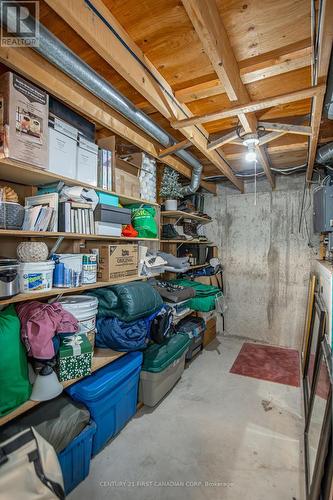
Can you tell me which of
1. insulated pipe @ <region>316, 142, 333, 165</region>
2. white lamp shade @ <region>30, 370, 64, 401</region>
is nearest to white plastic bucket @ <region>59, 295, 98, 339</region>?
white lamp shade @ <region>30, 370, 64, 401</region>

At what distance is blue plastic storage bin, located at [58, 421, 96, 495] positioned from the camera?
146 cm

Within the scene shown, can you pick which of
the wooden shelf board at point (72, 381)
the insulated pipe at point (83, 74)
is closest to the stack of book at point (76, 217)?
the insulated pipe at point (83, 74)

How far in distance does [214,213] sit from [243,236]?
638mm

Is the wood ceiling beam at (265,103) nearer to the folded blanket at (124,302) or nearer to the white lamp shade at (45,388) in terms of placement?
the folded blanket at (124,302)

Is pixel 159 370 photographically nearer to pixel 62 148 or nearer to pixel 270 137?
pixel 62 148

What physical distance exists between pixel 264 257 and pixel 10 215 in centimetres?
354

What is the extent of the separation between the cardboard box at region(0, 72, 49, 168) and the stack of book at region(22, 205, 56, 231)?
26 centimetres

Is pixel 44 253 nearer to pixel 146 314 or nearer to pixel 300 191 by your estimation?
pixel 146 314

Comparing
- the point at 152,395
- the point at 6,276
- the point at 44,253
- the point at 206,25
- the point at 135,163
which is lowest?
the point at 152,395

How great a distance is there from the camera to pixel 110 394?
178cm

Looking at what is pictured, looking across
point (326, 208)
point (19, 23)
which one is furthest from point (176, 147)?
point (326, 208)

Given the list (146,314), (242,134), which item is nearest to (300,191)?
(242,134)

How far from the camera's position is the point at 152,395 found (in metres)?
2.17

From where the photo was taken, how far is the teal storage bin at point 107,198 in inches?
80.4
